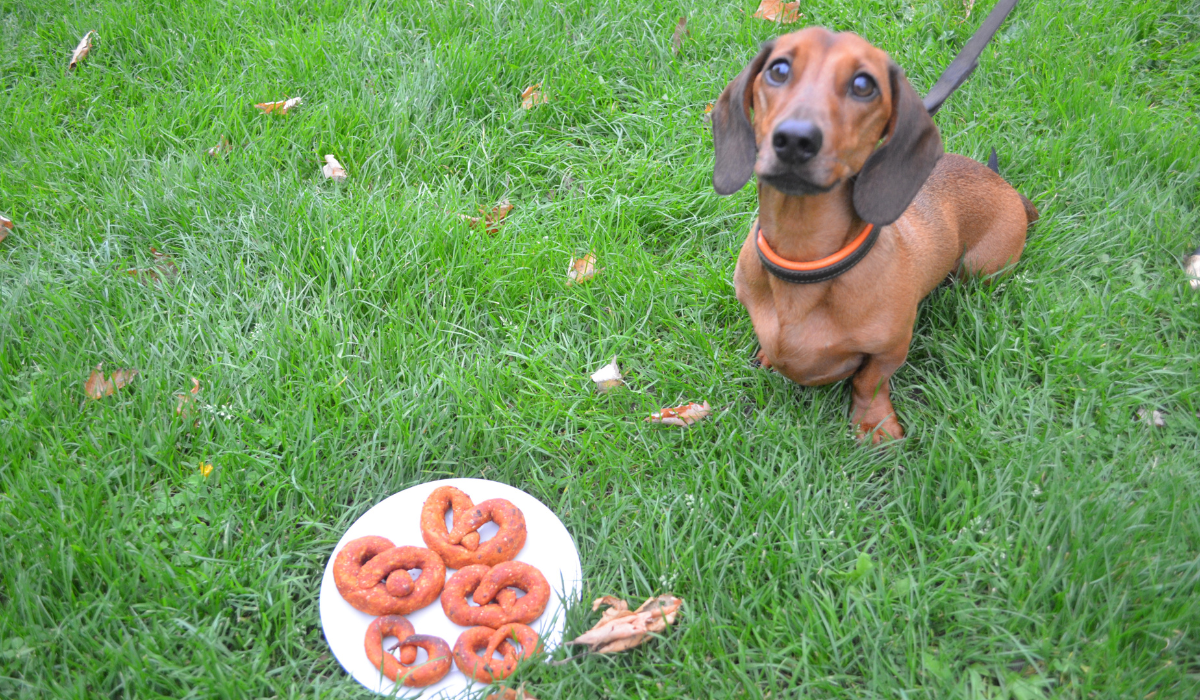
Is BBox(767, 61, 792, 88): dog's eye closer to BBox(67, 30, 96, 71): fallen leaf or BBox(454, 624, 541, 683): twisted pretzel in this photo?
BBox(454, 624, 541, 683): twisted pretzel

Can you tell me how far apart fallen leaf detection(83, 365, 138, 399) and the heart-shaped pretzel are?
1.22 meters

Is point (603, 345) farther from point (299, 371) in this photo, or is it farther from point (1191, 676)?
point (1191, 676)

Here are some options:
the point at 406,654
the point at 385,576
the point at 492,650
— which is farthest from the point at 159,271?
the point at 492,650

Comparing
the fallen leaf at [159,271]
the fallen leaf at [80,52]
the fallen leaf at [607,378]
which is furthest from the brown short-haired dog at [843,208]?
the fallen leaf at [80,52]

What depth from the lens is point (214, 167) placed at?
3.29m

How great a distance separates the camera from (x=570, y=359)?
2.75 metres

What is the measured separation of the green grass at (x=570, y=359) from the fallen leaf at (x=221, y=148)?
0.20 feet

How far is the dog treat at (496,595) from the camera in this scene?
6.53 ft

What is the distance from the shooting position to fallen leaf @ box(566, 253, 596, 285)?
9.72ft

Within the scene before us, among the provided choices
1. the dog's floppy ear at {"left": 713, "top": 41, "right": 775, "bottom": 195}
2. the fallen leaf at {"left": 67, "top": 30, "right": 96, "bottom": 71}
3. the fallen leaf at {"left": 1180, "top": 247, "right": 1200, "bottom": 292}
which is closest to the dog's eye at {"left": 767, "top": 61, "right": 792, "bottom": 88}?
the dog's floppy ear at {"left": 713, "top": 41, "right": 775, "bottom": 195}

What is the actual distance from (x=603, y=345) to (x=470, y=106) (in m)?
1.58

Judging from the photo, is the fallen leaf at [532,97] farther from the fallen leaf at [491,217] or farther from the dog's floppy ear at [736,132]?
the dog's floppy ear at [736,132]

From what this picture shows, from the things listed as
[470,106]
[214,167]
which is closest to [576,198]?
[470,106]

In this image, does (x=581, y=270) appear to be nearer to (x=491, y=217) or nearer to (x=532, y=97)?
(x=491, y=217)
